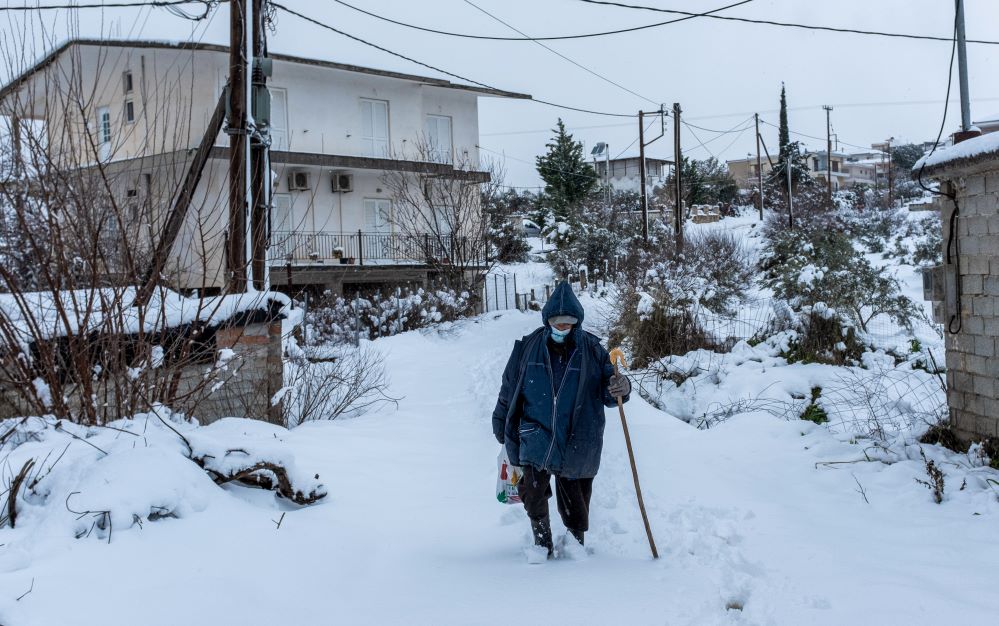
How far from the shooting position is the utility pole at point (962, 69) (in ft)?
25.2

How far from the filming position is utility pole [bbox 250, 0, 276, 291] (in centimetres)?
947

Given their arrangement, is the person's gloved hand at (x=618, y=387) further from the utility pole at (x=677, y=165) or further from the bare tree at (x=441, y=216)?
the utility pole at (x=677, y=165)

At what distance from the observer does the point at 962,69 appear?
8016mm

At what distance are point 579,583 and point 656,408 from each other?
6.88 metres

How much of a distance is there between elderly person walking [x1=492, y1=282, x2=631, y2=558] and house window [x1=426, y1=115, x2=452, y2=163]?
2450 centimetres

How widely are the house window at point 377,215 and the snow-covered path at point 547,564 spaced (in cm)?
2069

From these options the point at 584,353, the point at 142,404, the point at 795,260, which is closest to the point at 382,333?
the point at 795,260

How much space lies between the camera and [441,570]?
525cm

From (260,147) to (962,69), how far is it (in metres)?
7.53

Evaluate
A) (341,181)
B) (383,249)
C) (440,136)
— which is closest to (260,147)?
(341,181)

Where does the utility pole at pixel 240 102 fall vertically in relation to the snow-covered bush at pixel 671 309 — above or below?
above

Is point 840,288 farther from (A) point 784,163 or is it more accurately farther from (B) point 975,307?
(A) point 784,163

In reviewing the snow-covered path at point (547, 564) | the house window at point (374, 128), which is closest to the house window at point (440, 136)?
the house window at point (374, 128)

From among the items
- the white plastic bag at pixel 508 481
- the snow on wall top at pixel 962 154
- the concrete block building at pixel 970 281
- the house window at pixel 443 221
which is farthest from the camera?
the house window at pixel 443 221
